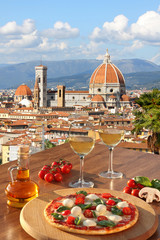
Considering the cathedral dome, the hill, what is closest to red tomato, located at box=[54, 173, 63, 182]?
the cathedral dome

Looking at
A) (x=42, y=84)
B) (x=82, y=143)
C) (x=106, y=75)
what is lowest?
(x=82, y=143)

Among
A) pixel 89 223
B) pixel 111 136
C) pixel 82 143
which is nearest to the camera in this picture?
pixel 89 223

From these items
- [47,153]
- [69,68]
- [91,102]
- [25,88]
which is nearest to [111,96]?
[91,102]

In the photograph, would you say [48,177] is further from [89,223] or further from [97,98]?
[97,98]

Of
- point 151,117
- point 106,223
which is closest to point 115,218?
point 106,223

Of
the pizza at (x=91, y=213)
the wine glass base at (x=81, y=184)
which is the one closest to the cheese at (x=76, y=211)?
the pizza at (x=91, y=213)

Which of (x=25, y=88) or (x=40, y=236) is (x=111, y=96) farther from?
(x=40, y=236)

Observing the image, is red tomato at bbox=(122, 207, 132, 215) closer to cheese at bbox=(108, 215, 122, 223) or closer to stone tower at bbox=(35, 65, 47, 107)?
cheese at bbox=(108, 215, 122, 223)
